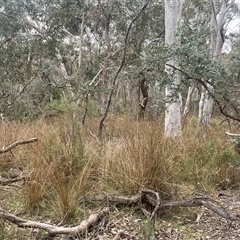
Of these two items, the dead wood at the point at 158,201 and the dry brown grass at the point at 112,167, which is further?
the dry brown grass at the point at 112,167

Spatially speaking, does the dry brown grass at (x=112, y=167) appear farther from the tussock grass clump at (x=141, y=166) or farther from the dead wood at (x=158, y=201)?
the dead wood at (x=158, y=201)

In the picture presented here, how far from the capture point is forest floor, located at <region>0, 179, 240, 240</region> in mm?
2383

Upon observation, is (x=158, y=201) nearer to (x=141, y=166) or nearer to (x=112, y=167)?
(x=141, y=166)

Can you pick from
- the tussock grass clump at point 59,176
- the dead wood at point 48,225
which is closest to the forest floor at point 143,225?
the dead wood at point 48,225

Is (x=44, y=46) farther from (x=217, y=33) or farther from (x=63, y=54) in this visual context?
(x=217, y=33)

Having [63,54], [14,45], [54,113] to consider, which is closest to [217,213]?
[54,113]

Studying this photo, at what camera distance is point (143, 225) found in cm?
267

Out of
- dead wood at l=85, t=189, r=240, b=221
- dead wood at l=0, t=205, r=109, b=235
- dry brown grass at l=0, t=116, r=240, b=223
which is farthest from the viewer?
dry brown grass at l=0, t=116, r=240, b=223

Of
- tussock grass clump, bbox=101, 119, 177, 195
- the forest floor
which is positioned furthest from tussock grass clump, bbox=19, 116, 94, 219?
tussock grass clump, bbox=101, 119, 177, 195

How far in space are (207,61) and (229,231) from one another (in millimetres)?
1798

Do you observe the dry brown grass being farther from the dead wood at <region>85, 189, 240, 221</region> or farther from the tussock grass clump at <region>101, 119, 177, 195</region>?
the dead wood at <region>85, 189, 240, 221</region>

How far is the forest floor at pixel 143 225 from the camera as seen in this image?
7.82 feet

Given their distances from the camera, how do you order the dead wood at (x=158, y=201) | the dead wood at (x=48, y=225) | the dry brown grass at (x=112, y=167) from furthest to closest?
the dry brown grass at (x=112, y=167), the dead wood at (x=158, y=201), the dead wood at (x=48, y=225)

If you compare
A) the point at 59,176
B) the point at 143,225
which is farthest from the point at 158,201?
the point at 59,176
